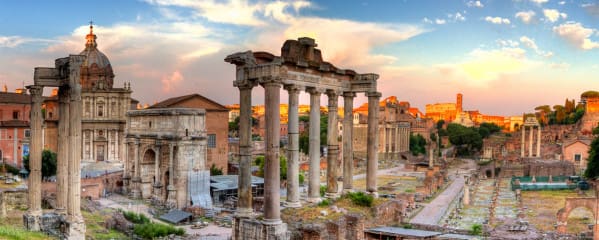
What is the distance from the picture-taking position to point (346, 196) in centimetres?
2123

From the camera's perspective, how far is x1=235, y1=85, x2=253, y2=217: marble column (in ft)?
A: 56.3

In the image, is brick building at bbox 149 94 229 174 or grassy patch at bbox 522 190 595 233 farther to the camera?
brick building at bbox 149 94 229 174

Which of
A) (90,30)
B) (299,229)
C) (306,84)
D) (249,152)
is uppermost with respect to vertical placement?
(90,30)

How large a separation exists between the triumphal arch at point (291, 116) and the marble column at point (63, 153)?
7.08 meters

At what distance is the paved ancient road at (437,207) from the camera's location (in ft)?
107

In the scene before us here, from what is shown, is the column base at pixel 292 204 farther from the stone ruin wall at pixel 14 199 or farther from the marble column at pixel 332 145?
the stone ruin wall at pixel 14 199

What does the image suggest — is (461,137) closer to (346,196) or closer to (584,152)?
(584,152)

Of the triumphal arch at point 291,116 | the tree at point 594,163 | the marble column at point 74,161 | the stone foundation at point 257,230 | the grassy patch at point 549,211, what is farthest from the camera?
the tree at point 594,163

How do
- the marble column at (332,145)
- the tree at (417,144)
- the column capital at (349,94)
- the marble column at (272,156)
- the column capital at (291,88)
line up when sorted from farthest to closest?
the tree at (417,144), the column capital at (349,94), the marble column at (332,145), the column capital at (291,88), the marble column at (272,156)

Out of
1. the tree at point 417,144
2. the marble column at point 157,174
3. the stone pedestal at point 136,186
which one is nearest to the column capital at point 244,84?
the marble column at point 157,174

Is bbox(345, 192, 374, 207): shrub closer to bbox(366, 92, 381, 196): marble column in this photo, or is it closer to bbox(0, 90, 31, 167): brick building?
bbox(366, 92, 381, 196): marble column

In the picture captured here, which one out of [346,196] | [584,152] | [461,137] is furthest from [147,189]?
[461,137]

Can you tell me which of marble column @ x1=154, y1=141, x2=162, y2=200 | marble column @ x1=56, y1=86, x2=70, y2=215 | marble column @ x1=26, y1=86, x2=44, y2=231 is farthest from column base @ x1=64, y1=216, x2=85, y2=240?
marble column @ x1=154, y1=141, x2=162, y2=200

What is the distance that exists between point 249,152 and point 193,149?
18954 mm
